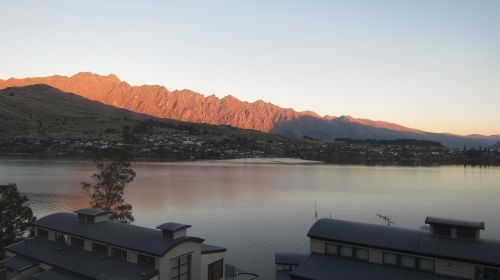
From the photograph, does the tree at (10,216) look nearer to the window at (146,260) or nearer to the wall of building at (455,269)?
the window at (146,260)

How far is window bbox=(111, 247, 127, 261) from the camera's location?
2817 centimetres

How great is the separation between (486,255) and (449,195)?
8732 cm

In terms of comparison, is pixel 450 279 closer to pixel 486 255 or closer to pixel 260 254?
pixel 486 255

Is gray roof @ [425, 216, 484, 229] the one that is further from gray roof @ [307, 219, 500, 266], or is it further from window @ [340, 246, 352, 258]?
window @ [340, 246, 352, 258]

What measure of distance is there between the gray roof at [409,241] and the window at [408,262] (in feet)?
2.02

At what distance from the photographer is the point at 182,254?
91.8ft

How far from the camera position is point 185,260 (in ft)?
93.0

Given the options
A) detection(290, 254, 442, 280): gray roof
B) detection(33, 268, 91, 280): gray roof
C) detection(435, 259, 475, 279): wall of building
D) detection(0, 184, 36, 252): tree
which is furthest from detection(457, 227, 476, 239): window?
detection(0, 184, 36, 252): tree

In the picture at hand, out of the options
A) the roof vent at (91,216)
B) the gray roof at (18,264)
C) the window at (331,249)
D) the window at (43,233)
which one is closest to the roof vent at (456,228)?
the window at (331,249)

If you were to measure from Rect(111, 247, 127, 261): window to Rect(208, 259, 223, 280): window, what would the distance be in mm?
6342

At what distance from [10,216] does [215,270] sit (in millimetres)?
20344

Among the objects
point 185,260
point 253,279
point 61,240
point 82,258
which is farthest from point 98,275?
point 253,279

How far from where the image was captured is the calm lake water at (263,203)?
2254 inches

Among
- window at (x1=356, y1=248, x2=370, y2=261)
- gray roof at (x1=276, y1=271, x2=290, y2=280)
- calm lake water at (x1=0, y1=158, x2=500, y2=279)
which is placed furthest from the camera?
calm lake water at (x1=0, y1=158, x2=500, y2=279)
